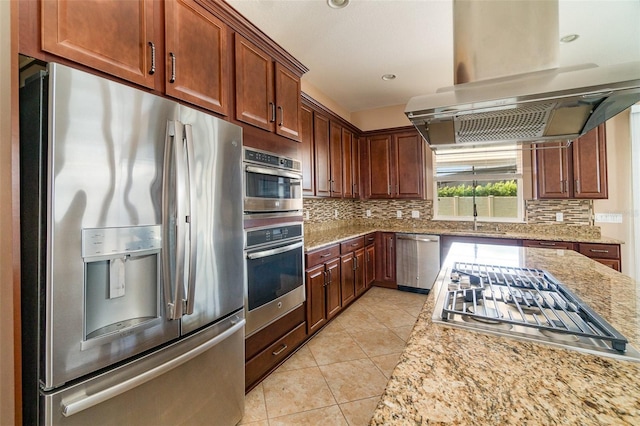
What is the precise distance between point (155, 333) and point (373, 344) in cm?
199

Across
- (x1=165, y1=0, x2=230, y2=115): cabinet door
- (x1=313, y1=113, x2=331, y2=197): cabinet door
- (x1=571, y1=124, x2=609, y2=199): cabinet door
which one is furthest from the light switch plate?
(x1=165, y1=0, x2=230, y2=115): cabinet door

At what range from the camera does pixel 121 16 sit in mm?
1177

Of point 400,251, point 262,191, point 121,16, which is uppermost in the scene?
point 121,16

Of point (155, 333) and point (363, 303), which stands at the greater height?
point (155, 333)

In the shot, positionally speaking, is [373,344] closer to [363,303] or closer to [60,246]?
[363,303]

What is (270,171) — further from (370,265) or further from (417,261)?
(417,261)

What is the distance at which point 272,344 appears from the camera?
2.05m

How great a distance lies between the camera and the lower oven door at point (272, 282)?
1789mm

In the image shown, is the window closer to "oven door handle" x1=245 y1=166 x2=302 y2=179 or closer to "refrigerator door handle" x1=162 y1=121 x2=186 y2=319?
"oven door handle" x1=245 y1=166 x2=302 y2=179

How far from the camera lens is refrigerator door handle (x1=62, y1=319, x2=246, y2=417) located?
0.92 meters

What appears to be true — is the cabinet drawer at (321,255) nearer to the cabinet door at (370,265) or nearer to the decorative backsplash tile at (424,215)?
the decorative backsplash tile at (424,215)

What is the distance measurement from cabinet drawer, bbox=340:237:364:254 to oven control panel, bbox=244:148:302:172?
1218 mm

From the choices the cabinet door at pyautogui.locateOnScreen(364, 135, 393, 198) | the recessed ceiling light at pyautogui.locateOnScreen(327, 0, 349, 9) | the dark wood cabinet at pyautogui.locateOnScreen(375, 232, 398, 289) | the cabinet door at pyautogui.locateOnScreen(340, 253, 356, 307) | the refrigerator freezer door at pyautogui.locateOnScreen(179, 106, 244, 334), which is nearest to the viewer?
the refrigerator freezer door at pyautogui.locateOnScreen(179, 106, 244, 334)

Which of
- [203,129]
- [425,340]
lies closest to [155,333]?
[203,129]
